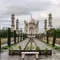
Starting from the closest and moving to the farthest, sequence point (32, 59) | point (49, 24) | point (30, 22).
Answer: point (32, 59), point (49, 24), point (30, 22)

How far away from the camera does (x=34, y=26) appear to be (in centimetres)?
5872

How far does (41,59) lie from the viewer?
8578 mm

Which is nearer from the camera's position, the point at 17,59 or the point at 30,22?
the point at 17,59

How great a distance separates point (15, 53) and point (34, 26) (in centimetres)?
4831

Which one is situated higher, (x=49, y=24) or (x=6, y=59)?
(x=49, y=24)

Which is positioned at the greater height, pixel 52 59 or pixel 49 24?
pixel 49 24

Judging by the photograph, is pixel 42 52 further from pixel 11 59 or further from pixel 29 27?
pixel 29 27

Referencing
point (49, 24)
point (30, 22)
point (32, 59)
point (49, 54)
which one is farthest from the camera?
point (30, 22)

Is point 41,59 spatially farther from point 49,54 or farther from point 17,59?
point 49,54

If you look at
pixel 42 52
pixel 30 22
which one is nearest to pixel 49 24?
pixel 30 22

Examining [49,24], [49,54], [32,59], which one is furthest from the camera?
[49,24]

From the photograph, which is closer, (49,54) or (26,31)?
(49,54)

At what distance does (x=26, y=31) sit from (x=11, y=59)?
52.4m

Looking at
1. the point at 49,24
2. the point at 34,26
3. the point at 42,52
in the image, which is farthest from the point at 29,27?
the point at 42,52
